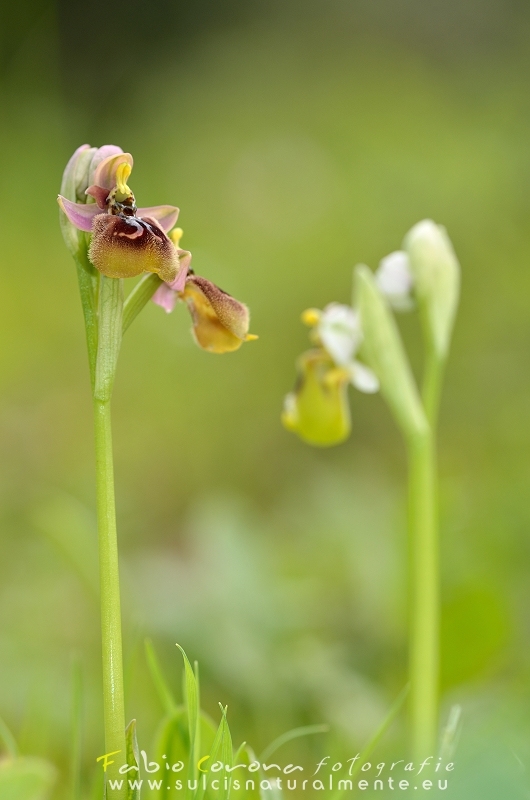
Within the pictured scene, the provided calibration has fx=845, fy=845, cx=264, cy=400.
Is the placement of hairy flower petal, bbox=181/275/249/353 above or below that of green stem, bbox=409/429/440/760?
above

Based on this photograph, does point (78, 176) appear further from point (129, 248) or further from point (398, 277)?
point (398, 277)

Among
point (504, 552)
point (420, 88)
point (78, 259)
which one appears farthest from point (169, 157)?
point (78, 259)

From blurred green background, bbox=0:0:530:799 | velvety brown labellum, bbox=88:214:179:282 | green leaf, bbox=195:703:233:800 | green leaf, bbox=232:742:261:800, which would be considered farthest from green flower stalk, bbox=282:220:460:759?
velvety brown labellum, bbox=88:214:179:282

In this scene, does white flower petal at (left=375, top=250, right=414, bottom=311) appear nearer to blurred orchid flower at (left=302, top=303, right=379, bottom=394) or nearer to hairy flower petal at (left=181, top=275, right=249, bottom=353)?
blurred orchid flower at (left=302, top=303, right=379, bottom=394)

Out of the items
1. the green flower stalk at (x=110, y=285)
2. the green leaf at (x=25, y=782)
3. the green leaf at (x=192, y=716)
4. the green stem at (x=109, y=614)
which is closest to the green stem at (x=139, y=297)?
the green flower stalk at (x=110, y=285)

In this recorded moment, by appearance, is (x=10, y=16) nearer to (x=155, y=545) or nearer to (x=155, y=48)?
(x=155, y=48)

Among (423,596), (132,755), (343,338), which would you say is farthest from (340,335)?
(132,755)
